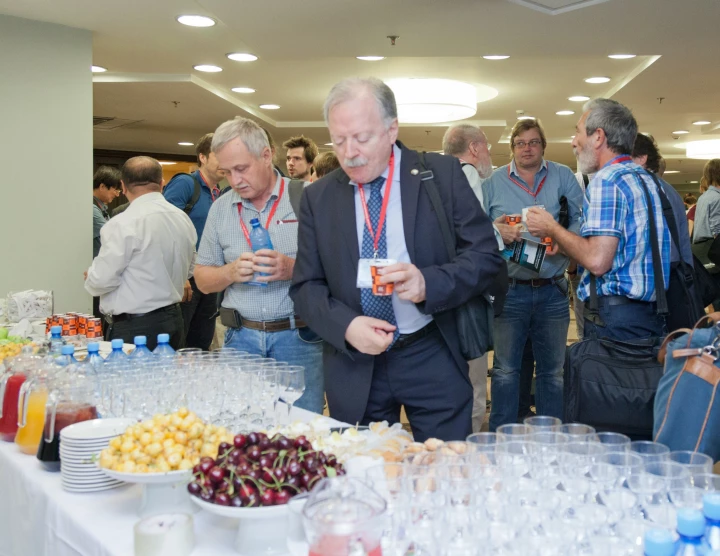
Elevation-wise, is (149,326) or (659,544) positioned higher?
(659,544)

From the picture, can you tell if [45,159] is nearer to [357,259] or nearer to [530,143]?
[530,143]

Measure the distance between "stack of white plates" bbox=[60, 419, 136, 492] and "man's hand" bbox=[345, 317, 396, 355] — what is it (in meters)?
0.76

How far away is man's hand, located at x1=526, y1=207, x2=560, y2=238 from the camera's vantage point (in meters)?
3.68

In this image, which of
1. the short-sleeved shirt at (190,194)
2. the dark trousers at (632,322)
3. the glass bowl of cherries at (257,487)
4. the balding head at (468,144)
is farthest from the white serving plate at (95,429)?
the short-sleeved shirt at (190,194)

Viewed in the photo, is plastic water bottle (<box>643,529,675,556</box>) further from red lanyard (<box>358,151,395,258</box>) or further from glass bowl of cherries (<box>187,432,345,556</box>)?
red lanyard (<box>358,151,395,258</box>)

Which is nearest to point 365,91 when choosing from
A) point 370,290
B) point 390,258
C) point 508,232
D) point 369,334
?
point 390,258

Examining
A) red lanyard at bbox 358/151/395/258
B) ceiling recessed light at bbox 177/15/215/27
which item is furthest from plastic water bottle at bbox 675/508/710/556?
ceiling recessed light at bbox 177/15/215/27

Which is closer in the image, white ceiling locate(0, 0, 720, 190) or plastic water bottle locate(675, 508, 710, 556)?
plastic water bottle locate(675, 508, 710, 556)

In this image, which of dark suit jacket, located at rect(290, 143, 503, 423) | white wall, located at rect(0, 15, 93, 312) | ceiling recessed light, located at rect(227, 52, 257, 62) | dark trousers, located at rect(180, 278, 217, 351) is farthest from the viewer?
ceiling recessed light, located at rect(227, 52, 257, 62)

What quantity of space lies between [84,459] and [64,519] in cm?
16

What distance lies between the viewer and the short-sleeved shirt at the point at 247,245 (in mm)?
3229

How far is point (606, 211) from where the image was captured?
10.3ft

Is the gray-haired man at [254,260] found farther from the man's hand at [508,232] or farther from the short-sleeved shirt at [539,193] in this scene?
the short-sleeved shirt at [539,193]

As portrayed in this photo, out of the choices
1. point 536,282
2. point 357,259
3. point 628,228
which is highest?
point 628,228
